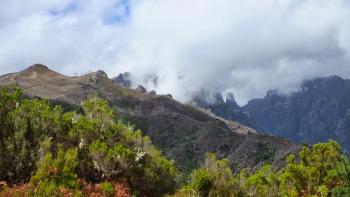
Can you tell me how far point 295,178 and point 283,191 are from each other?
2865 millimetres

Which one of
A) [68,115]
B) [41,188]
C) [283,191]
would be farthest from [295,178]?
[41,188]

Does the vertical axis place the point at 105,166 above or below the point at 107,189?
above

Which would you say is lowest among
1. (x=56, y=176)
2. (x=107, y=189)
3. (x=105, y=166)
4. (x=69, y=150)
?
(x=107, y=189)

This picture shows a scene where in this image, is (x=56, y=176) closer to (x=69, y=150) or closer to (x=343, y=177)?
(x=69, y=150)

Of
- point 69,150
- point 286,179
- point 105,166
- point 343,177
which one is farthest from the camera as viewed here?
point 286,179

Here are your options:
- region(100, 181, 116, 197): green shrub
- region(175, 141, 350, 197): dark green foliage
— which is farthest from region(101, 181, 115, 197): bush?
region(175, 141, 350, 197): dark green foliage

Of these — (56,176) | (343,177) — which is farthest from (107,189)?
(343,177)

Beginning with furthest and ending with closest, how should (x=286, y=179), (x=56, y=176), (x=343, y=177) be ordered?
(x=286, y=179) → (x=343, y=177) → (x=56, y=176)

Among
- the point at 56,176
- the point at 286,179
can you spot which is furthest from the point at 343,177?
the point at 56,176

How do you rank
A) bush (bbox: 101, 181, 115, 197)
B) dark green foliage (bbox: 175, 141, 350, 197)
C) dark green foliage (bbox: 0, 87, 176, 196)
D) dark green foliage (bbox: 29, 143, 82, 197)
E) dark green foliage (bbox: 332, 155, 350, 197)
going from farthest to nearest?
dark green foliage (bbox: 332, 155, 350, 197) → dark green foliage (bbox: 0, 87, 176, 196) → bush (bbox: 101, 181, 115, 197) → dark green foliage (bbox: 175, 141, 350, 197) → dark green foliage (bbox: 29, 143, 82, 197)

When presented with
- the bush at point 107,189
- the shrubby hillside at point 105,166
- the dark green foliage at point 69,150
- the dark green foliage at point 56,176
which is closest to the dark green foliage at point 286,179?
the shrubby hillside at point 105,166

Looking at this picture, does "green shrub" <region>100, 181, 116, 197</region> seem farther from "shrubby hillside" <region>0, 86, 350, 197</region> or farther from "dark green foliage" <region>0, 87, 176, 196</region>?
"dark green foliage" <region>0, 87, 176, 196</region>

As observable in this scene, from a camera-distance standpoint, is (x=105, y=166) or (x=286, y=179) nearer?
(x=105, y=166)

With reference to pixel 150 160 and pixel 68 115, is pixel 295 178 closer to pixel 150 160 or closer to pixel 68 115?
pixel 150 160
